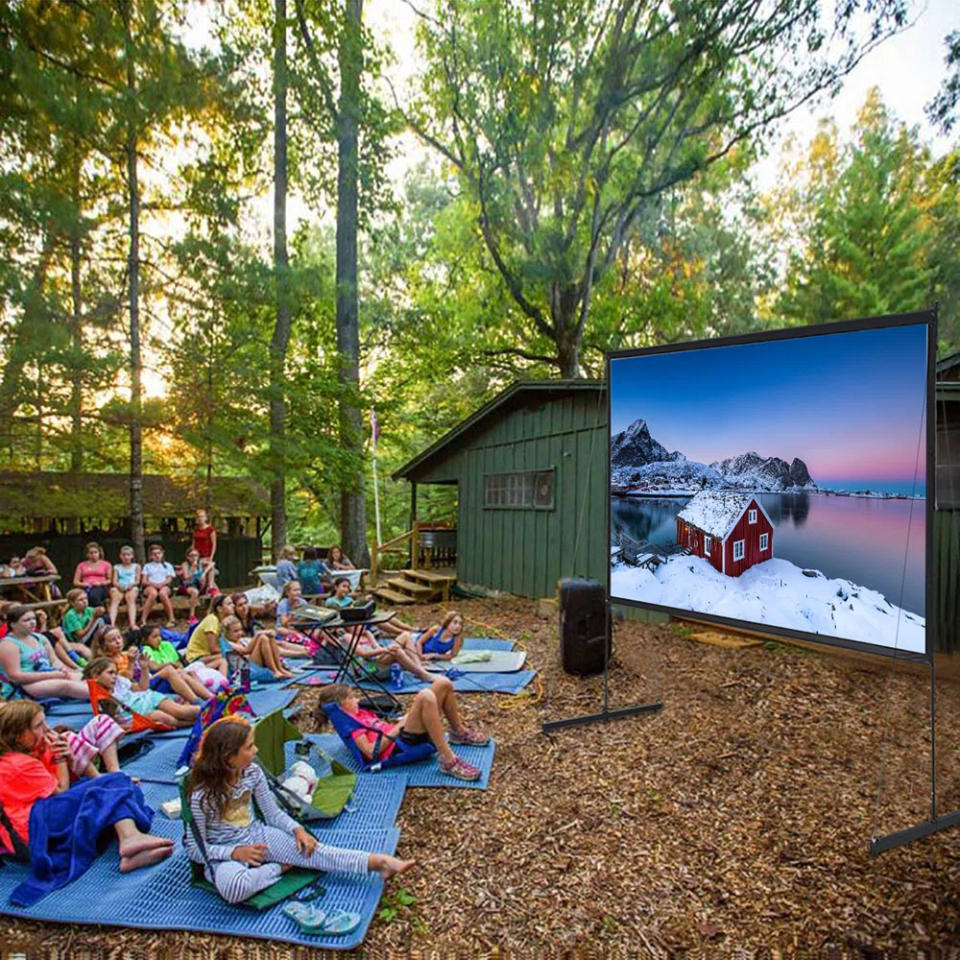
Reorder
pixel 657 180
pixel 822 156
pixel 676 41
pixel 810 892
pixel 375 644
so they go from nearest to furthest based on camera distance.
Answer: pixel 810 892
pixel 375 644
pixel 676 41
pixel 657 180
pixel 822 156

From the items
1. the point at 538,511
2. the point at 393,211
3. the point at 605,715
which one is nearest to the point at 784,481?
the point at 605,715

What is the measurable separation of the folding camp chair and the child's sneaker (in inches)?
8.7

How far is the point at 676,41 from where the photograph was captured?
1532 centimetres

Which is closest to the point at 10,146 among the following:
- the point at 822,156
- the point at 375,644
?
the point at 375,644

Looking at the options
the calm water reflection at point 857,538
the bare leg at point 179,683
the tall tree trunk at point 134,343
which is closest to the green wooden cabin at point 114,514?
the tall tree trunk at point 134,343

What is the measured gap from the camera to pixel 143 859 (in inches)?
124

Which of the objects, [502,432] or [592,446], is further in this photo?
[502,432]

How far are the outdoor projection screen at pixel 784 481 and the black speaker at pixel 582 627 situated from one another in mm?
901

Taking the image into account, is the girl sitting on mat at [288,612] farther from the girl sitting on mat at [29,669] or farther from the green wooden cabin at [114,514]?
the green wooden cabin at [114,514]

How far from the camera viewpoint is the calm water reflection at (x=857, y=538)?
12.1 feet

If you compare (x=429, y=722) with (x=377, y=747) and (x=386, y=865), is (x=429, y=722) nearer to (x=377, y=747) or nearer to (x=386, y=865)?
(x=377, y=747)

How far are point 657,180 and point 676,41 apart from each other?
3033mm

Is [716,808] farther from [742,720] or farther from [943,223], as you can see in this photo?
[943,223]

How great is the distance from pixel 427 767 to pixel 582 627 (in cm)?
251
